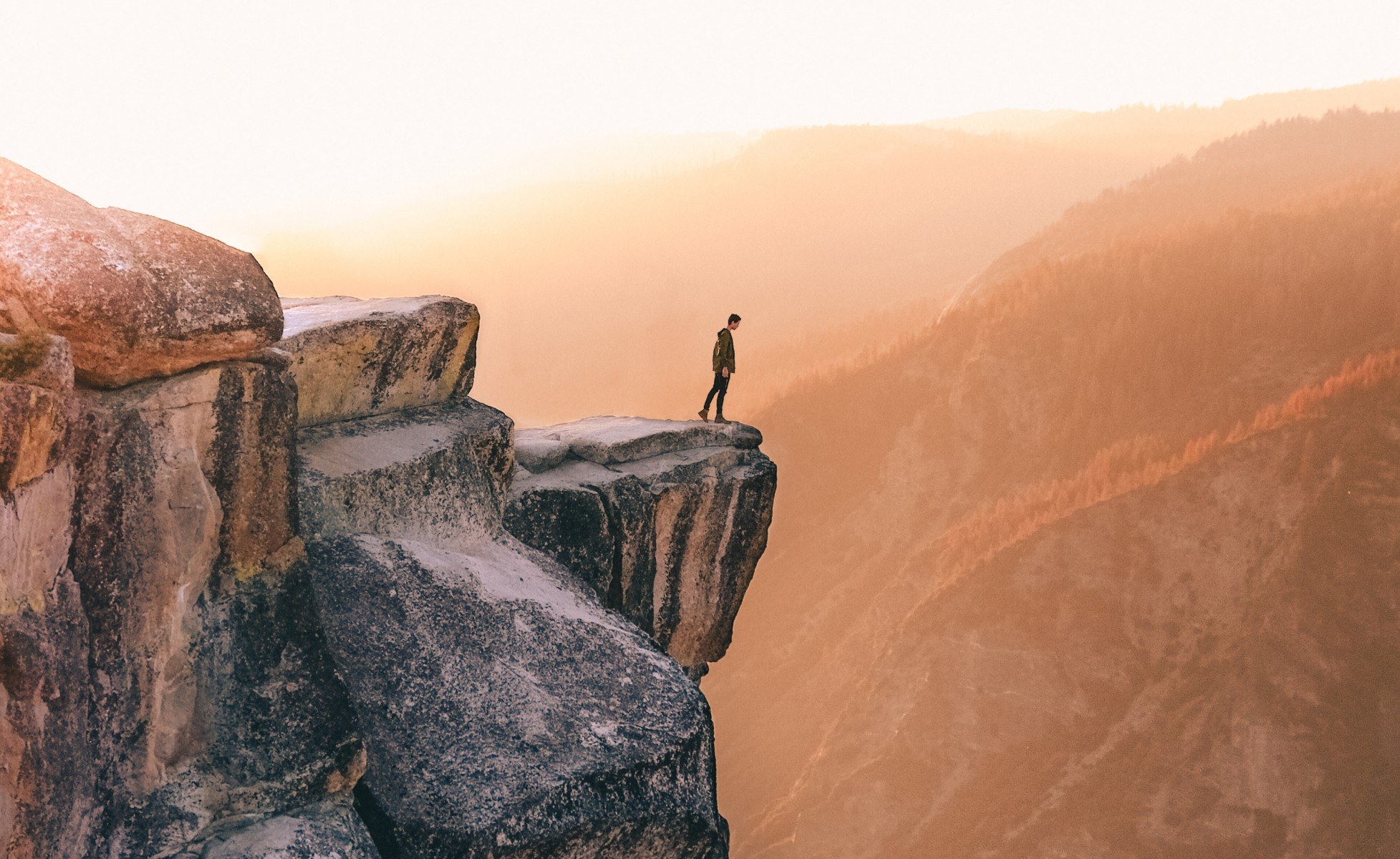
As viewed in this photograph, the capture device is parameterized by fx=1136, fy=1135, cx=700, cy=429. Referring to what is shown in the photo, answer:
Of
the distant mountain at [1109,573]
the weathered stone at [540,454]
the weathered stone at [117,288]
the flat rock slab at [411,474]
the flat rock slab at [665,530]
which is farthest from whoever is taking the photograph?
the distant mountain at [1109,573]

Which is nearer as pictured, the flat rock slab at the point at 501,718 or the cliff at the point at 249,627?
the cliff at the point at 249,627

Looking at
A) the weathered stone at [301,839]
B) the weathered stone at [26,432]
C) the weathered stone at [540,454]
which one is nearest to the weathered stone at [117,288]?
the weathered stone at [26,432]

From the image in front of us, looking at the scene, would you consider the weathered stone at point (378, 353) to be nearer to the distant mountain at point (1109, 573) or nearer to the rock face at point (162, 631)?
the rock face at point (162, 631)

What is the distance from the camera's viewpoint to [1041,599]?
3862cm

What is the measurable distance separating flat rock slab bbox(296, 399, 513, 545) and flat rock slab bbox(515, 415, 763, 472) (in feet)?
6.48

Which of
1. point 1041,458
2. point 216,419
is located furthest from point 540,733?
point 1041,458

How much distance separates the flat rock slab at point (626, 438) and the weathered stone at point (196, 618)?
6383mm

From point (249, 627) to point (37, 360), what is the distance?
97.1 inches

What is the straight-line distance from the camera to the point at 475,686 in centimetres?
992

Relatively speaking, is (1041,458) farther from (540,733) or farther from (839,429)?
(540,733)

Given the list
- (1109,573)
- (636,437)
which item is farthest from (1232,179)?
(636,437)

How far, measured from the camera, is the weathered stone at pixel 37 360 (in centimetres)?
724

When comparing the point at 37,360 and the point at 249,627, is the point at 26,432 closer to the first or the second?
the point at 37,360

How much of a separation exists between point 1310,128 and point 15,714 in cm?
7075
